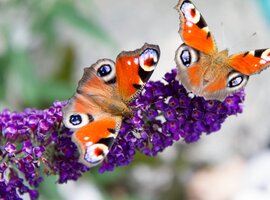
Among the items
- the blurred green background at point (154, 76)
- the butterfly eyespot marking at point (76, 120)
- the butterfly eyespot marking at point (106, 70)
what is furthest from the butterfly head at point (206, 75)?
the blurred green background at point (154, 76)

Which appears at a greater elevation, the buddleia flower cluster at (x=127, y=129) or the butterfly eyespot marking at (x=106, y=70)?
the butterfly eyespot marking at (x=106, y=70)

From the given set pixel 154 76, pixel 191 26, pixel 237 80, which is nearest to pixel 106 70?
pixel 191 26

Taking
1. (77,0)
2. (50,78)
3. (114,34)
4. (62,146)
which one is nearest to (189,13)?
(62,146)

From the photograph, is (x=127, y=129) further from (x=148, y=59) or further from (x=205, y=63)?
(x=205, y=63)

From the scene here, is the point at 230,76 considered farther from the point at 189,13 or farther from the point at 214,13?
the point at 214,13

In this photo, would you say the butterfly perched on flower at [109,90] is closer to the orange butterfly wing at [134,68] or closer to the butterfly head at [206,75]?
the orange butterfly wing at [134,68]

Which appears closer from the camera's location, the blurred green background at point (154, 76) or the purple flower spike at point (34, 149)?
the purple flower spike at point (34, 149)
